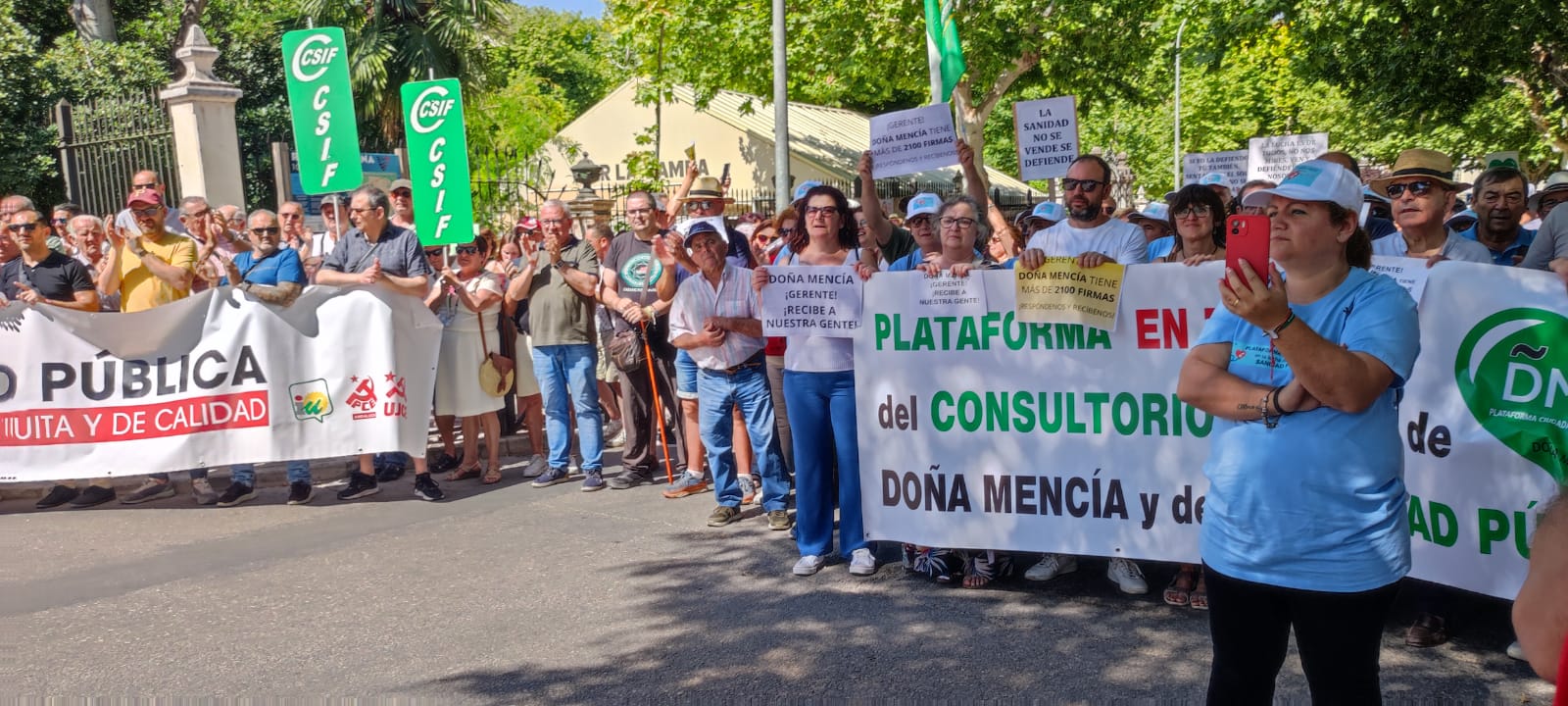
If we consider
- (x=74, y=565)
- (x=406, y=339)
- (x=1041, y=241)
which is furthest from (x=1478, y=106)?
(x=74, y=565)

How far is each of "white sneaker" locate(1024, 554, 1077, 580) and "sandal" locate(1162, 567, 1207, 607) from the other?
0.56m

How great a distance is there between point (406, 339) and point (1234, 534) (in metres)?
6.52

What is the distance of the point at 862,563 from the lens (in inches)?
237

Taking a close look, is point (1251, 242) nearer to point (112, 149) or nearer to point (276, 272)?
point (276, 272)

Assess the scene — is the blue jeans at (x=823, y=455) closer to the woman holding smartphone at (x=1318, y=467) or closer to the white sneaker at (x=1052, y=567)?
the white sneaker at (x=1052, y=567)

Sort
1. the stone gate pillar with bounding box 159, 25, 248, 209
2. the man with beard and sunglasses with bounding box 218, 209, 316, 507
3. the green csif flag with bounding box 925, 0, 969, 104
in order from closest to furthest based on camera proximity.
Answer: the man with beard and sunglasses with bounding box 218, 209, 316, 507
the green csif flag with bounding box 925, 0, 969, 104
the stone gate pillar with bounding box 159, 25, 248, 209

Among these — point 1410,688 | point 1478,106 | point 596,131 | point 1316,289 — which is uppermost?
point 596,131

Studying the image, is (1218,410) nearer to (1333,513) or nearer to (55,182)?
(1333,513)

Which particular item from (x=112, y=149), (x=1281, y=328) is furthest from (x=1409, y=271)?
(x=112, y=149)

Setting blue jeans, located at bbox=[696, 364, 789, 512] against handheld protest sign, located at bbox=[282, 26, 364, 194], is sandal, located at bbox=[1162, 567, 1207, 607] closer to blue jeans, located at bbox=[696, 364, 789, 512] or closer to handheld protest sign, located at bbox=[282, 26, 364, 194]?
blue jeans, located at bbox=[696, 364, 789, 512]

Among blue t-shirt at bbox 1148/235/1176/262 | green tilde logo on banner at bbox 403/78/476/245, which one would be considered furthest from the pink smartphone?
green tilde logo on banner at bbox 403/78/476/245

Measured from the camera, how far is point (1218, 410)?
3002 mm

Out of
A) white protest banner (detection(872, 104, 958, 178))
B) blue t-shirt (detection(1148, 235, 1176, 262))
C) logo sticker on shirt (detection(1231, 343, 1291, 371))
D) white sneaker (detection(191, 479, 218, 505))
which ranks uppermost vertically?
white protest banner (detection(872, 104, 958, 178))

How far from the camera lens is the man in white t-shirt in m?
5.96
